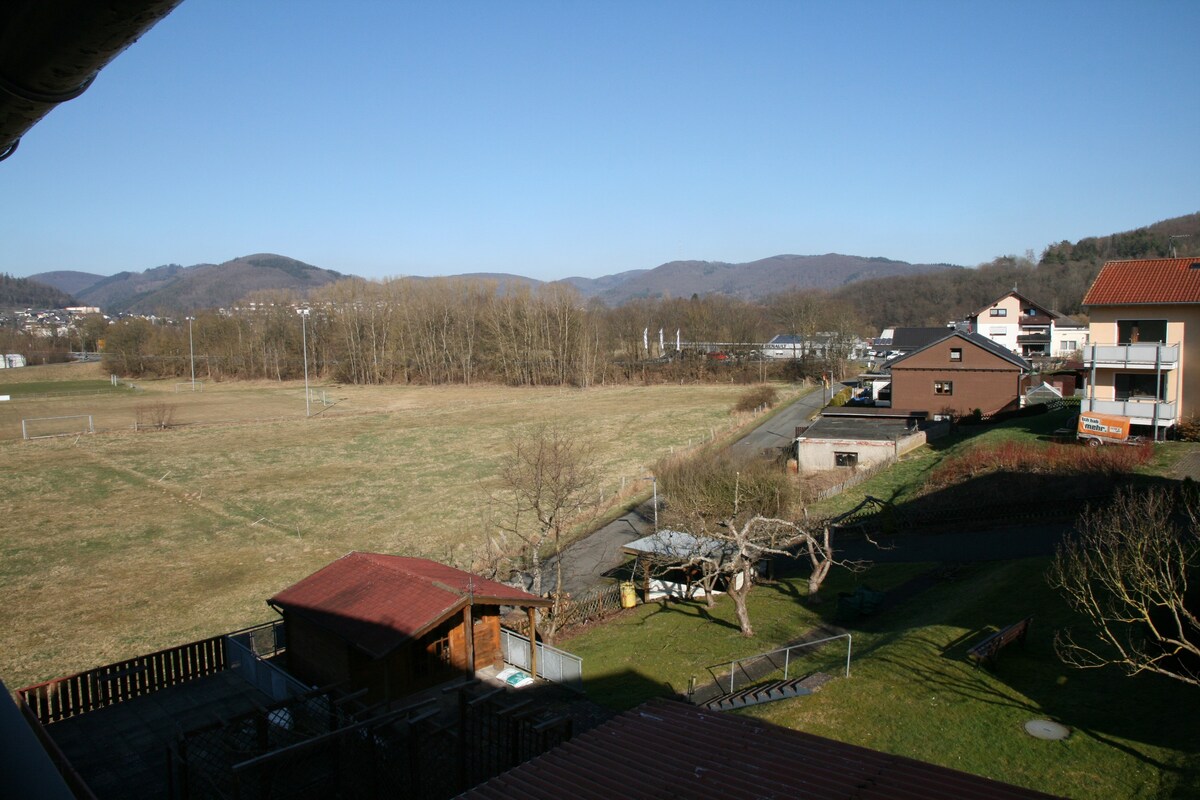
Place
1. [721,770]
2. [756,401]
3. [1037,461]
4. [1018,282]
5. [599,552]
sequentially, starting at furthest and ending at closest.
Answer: [1018,282], [756,401], [1037,461], [599,552], [721,770]

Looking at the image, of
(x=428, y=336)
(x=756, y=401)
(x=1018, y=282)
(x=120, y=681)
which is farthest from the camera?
(x=1018, y=282)

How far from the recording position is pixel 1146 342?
30672mm

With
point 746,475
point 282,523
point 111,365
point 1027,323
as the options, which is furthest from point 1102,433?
point 111,365

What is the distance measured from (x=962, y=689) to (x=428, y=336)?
91043mm

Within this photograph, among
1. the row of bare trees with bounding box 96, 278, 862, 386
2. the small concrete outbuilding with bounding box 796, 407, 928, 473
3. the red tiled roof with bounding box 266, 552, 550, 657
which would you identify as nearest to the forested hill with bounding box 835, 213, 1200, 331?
the row of bare trees with bounding box 96, 278, 862, 386

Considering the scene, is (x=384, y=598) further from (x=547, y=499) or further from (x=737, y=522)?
(x=547, y=499)

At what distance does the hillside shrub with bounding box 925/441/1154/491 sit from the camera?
25.7 metres

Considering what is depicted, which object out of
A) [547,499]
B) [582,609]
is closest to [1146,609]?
[582,609]

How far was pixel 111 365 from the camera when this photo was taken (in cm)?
10588

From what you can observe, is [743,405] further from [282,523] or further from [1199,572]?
[1199,572]

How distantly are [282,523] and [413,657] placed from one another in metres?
20.6

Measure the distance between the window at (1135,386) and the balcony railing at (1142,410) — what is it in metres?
1.13

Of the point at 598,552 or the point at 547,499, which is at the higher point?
the point at 547,499

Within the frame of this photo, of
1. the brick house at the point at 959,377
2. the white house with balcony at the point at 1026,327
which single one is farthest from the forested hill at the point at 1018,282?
the brick house at the point at 959,377
